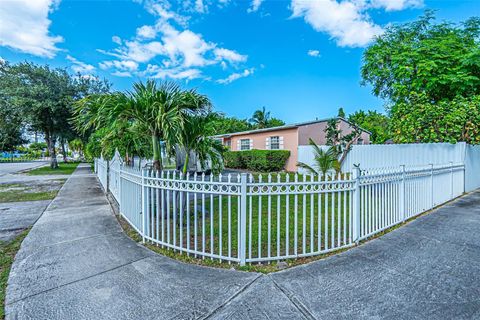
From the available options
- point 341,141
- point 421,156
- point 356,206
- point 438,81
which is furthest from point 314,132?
point 356,206

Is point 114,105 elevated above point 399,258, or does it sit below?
above

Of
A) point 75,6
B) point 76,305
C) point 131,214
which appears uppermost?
point 75,6

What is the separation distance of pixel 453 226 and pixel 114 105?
7272 mm

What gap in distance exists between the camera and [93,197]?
28.8 ft

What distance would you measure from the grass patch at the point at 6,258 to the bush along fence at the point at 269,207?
1.82m

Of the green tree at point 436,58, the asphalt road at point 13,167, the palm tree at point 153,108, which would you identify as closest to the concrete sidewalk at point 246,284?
the palm tree at point 153,108

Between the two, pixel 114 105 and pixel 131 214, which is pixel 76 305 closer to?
pixel 131 214

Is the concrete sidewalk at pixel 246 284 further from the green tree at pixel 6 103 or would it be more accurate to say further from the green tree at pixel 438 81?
the green tree at pixel 6 103

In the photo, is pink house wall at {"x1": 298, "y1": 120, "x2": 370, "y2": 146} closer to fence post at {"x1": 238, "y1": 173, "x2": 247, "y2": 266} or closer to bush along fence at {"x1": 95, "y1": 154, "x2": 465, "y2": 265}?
bush along fence at {"x1": 95, "y1": 154, "x2": 465, "y2": 265}

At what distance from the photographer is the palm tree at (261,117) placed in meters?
43.5

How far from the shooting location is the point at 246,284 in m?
2.91

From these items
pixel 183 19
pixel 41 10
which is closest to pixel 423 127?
pixel 183 19

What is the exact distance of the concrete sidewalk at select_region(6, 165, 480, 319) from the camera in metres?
2.43

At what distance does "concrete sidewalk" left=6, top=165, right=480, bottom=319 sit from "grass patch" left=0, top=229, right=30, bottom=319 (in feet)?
0.23
